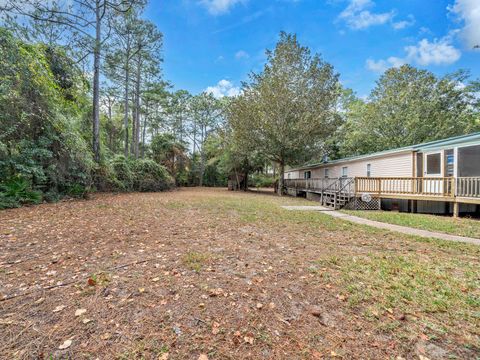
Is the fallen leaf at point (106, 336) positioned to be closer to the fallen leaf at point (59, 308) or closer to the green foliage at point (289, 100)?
the fallen leaf at point (59, 308)

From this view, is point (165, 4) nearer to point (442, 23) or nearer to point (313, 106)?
point (313, 106)

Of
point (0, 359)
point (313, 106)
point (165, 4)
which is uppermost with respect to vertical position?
point (165, 4)

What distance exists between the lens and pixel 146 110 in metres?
25.6

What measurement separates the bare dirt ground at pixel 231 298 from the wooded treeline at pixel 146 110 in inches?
223

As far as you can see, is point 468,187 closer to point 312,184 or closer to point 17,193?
point 312,184

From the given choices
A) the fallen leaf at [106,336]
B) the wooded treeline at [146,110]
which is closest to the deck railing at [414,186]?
the wooded treeline at [146,110]

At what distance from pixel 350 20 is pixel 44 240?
1627 cm

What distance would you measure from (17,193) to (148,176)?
9255mm

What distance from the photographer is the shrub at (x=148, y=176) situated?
53.1 ft

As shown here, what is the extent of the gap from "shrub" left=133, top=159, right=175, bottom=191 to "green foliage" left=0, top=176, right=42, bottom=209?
7.91m

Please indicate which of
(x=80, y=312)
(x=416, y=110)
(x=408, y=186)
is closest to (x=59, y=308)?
(x=80, y=312)

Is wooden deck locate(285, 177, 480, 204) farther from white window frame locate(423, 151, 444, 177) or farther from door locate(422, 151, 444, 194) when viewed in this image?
white window frame locate(423, 151, 444, 177)

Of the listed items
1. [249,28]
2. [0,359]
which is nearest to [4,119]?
[0,359]

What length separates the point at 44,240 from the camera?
4.20 metres
